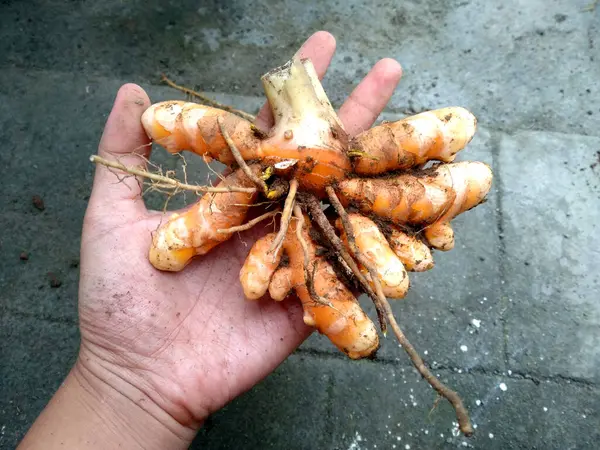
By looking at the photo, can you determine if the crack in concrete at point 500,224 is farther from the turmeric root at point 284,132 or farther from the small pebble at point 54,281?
the small pebble at point 54,281

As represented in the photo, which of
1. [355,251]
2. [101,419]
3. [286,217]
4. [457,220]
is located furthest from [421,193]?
[101,419]

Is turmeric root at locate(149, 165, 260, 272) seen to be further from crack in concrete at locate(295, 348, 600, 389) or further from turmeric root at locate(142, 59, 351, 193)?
crack in concrete at locate(295, 348, 600, 389)

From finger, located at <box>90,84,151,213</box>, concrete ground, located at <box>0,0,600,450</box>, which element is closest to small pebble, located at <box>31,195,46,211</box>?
concrete ground, located at <box>0,0,600,450</box>

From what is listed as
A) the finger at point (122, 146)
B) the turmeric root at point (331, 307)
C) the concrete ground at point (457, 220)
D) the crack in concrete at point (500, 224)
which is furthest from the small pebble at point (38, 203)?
the crack in concrete at point (500, 224)

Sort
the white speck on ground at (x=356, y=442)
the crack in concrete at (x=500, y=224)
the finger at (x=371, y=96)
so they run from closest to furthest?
the finger at (x=371, y=96), the white speck on ground at (x=356, y=442), the crack in concrete at (x=500, y=224)

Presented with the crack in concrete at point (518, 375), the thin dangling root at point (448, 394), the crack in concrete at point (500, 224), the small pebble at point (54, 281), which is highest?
the thin dangling root at point (448, 394)

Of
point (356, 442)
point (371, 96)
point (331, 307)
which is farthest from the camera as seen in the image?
point (356, 442)

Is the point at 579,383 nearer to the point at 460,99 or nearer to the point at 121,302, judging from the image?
the point at 460,99

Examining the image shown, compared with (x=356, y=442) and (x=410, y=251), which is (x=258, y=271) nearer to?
(x=410, y=251)
